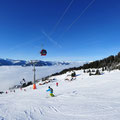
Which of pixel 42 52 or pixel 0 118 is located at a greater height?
pixel 42 52

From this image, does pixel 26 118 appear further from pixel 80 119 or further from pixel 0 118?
pixel 80 119

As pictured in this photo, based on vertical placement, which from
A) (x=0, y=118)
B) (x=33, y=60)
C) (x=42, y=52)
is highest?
(x=42, y=52)

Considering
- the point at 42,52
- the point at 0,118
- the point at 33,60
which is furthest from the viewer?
the point at 33,60

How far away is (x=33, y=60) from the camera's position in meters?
21.3

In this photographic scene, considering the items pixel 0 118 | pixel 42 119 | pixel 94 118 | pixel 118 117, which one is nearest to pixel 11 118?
pixel 0 118

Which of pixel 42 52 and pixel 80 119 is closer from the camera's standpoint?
pixel 80 119

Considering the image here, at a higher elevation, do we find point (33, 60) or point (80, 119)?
point (33, 60)

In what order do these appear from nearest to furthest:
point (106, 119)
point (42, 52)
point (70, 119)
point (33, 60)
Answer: point (106, 119), point (70, 119), point (42, 52), point (33, 60)

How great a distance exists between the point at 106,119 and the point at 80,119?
987 millimetres

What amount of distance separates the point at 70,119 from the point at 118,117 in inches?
75.1

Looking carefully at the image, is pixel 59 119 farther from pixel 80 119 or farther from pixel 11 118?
pixel 11 118

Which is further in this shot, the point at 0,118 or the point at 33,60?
the point at 33,60

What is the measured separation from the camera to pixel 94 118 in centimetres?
400

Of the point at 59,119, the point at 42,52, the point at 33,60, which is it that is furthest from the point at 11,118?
the point at 33,60
